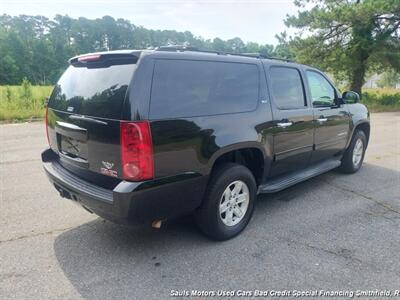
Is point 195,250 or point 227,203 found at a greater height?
point 227,203

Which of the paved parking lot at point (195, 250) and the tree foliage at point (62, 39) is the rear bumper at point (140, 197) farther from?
the tree foliage at point (62, 39)

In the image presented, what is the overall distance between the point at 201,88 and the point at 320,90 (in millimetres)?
2546

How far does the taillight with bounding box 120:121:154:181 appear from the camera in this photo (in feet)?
8.63

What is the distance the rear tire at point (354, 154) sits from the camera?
5.65m

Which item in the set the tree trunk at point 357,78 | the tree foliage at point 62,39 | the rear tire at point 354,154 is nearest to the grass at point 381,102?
the tree trunk at point 357,78

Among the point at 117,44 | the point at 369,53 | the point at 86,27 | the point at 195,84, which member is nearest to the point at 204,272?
the point at 195,84

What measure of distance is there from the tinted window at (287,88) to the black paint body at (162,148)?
0.11m

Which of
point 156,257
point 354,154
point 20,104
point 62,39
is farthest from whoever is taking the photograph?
point 62,39

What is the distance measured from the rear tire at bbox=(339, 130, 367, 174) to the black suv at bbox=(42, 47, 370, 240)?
69.8 inches

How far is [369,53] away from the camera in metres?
21.7

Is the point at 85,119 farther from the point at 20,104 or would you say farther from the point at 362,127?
the point at 20,104

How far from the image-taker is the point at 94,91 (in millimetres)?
3045

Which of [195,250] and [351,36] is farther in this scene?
[351,36]

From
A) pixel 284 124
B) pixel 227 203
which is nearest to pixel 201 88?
pixel 227 203
